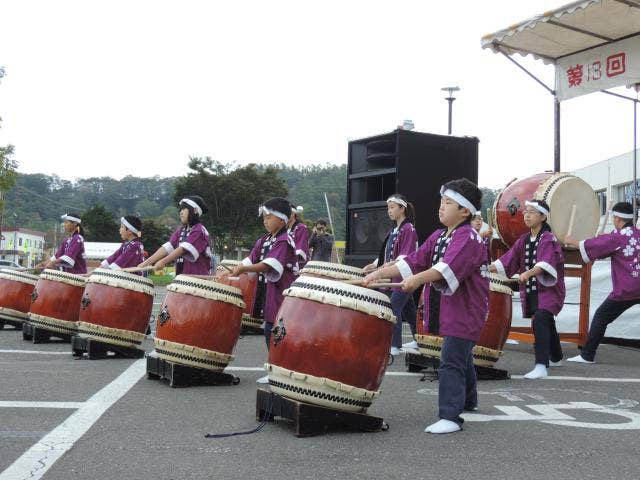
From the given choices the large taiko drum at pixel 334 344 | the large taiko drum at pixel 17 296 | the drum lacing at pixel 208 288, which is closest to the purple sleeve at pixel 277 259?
the drum lacing at pixel 208 288

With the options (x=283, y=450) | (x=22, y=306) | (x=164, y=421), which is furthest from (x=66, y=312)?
(x=283, y=450)

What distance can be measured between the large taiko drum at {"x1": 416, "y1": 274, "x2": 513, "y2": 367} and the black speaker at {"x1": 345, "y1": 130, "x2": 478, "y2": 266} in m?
3.24

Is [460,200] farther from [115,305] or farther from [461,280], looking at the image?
[115,305]

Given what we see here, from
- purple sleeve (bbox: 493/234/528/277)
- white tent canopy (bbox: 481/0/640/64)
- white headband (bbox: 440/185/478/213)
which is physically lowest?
purple sleeve (bbox: 493/234/528/277)

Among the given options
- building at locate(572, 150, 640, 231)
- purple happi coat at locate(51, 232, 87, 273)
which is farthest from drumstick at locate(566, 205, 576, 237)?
building at locate(572, 150, 640, 231)

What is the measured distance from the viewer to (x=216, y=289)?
20.4 feet

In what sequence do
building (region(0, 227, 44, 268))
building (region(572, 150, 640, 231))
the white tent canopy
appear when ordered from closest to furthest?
the white tent canopy < building (region(572, 150, 640, 231)) < building (region(0, 227, 44, 268))

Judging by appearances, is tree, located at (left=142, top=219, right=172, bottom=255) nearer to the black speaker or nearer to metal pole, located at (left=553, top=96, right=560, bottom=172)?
the black speaker

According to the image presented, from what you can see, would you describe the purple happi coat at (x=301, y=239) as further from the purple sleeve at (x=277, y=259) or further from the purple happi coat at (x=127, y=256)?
the purple sleeve at (x=277, y=259)

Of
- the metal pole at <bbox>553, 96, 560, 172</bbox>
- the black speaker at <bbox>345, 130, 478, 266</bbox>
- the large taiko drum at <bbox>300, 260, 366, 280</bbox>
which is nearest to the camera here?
the large taiko drum at <bbox>300, 260, 366, 280</bbox>

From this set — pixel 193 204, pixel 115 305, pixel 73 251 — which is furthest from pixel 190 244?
pixel 73 251

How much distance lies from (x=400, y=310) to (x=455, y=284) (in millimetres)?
3562

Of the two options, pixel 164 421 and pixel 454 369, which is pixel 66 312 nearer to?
pixel 164 421

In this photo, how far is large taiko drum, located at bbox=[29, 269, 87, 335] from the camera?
8.95 m
